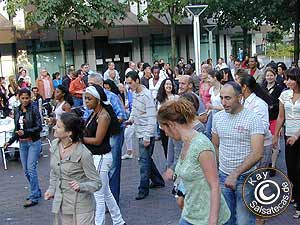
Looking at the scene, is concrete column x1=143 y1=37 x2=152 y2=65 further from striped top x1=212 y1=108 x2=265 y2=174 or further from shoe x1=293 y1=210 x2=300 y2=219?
striped top x1=212 y1=108 x2=265 y2=174

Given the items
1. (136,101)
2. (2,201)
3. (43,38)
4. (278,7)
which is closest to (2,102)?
(2,201)

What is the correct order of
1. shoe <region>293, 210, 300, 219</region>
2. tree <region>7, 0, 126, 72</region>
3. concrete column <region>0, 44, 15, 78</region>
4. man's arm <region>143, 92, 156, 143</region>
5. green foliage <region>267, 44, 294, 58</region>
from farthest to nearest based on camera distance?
1. green foliage <region>267, 44, 294, 58</region>
2. concrete column <region>0, 44, 15, 78</region>
3. tree <region>7, 0, 126, 72</region>
4. man's arm <region>143, 92, 156, 143</region>
5. shoe <region>293, 210, 300, 219</region>

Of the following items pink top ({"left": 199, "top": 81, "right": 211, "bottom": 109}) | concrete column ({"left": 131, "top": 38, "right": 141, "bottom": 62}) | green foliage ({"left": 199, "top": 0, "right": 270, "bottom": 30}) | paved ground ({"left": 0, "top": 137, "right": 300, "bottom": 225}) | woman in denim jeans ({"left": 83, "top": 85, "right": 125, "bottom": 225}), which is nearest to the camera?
woman in denim jeans ({"left": 83, "top": 85, "right": 125, "bottom": 225})


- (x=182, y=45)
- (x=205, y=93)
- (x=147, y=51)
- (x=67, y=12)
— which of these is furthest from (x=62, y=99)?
(x=182, y=45)

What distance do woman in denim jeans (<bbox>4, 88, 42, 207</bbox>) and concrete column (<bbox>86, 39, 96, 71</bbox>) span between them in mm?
20362

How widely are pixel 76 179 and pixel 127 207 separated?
266cm

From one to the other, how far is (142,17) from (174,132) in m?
25.8

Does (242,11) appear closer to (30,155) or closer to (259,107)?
(30,155)

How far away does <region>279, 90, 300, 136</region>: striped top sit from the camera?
6570mm

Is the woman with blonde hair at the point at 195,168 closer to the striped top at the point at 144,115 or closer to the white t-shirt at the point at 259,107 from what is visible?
the white t-shirt at the point at 259,107

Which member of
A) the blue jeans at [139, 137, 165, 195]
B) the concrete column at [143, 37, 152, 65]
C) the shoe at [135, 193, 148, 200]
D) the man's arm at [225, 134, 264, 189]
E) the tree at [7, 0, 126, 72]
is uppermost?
the tree at [7, 0, 126, 72]

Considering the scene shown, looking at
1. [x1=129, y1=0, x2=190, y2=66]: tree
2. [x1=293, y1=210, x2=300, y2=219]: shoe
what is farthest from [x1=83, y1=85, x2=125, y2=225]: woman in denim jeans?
[x1=129, y1=0, x2=190, y2=66]: tree

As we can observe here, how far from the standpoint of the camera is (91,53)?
1107 inches

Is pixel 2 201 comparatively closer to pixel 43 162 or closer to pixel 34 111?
pixel 34 111
